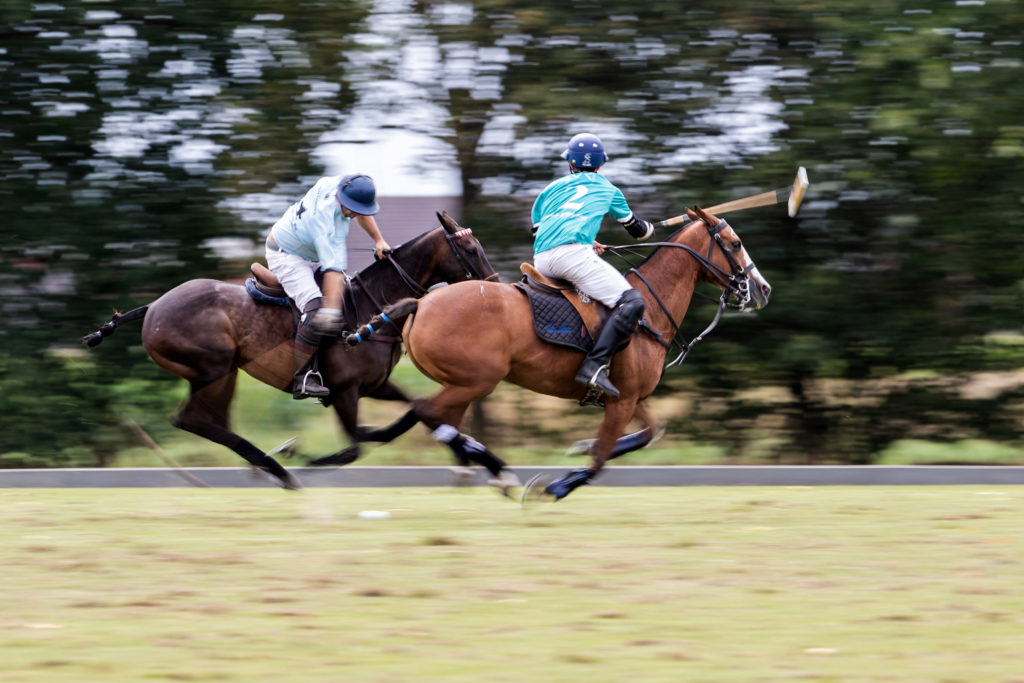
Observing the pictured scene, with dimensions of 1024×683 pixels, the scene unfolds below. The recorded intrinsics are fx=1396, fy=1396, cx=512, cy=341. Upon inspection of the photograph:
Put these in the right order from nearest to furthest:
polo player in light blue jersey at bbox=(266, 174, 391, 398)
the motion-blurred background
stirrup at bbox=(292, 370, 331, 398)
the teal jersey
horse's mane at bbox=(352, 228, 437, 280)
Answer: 1. the teal jersey
2. polo player in light blue jersey at bbox=(266, 174, 391, 398)
3. stirrup at bbox=(292, 370, 331, 398)
4. horse's mane at bbox=(352, 228, 437, 280)
5. the motion-blurred background

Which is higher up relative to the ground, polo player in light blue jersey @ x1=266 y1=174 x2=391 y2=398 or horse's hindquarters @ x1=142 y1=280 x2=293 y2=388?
polo player in light blue jersey @ x1=266 y1=174 x2=391 y2=398

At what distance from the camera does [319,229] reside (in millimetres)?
9750

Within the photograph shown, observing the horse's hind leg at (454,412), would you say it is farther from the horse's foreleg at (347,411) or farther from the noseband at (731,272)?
the noseband at (731,272)

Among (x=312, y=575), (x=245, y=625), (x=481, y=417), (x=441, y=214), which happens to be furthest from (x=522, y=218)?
(x=245, y=625)

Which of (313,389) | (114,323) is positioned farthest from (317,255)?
(114,323)

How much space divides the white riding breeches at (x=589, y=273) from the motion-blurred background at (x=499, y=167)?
3.82 metres

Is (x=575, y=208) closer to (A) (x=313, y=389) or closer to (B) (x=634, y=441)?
(B) (x=634, y=441)

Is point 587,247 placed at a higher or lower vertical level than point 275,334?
higher

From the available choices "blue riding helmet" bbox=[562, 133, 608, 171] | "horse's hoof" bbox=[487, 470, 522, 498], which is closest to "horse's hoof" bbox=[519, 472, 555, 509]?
"horse's hoof" bbox=[487, 470, 522, 498]

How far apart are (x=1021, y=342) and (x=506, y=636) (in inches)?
363

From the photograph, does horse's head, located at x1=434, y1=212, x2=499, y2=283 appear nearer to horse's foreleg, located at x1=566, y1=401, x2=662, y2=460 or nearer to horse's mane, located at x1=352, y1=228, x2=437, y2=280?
horse's mane, located at x1=352, y1=228, x2=437, y2=280

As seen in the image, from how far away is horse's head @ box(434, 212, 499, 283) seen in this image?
1016 cm

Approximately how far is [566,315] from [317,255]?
191 cm

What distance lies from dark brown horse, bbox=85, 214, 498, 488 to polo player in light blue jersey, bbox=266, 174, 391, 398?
0.51 ft
